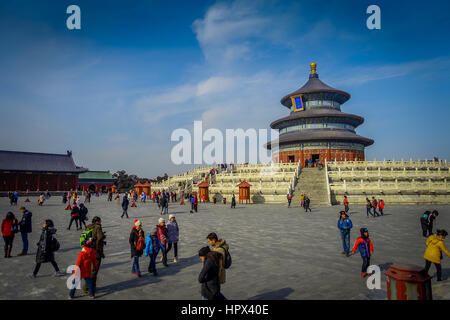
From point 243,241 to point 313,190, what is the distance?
1769 cm

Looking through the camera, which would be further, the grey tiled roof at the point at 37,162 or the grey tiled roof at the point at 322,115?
the grey tiled roof at the point at 37,162

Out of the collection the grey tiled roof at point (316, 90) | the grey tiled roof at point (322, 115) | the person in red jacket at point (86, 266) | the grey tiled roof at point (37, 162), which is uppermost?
the grey tiled roof at point (316, 90)

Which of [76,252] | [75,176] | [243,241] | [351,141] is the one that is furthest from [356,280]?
[75,176]

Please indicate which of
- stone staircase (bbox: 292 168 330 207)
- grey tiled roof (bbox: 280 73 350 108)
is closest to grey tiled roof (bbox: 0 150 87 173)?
grey tiled roof (bbox: 280 73 350 108)

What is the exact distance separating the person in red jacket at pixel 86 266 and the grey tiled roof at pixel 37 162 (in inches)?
2286

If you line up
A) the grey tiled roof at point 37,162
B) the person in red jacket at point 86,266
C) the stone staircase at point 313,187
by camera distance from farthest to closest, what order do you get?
the grey tiled roof at point 37,162, the stone staircase at point 313,187, the person in red jacket at point 86,266

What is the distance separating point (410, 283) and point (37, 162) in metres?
64.9

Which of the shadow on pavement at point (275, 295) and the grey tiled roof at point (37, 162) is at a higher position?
the grey tiled roof at point (37, 162)

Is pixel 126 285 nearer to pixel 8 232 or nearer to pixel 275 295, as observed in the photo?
pixel 275 295

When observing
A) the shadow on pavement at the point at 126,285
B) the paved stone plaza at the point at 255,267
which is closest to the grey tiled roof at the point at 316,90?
the paved stone plaza at the point at 255,267

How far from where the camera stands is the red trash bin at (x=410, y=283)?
4.28 metres

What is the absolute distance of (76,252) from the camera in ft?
31.2

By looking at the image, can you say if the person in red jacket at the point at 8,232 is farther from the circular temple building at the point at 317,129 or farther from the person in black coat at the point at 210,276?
the circular temple building at the point at 317,129

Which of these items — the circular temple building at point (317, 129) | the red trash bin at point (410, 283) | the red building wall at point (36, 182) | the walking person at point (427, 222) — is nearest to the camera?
the red trash bin at point (410, 283)
